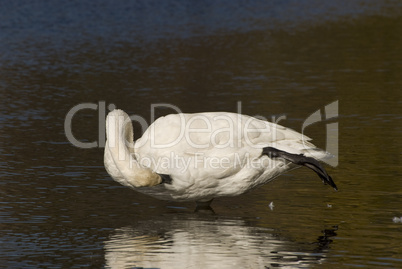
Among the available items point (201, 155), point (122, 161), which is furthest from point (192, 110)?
point (122, 161)

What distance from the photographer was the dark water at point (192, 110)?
7.51m

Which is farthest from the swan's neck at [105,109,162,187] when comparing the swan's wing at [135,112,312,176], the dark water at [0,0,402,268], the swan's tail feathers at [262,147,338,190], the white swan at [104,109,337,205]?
the swan's tail feathers at [262,147,338,190]

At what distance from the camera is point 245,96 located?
16453 mm

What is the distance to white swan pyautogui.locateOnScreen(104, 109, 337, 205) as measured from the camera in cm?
834

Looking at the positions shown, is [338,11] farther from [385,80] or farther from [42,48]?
[385,80]

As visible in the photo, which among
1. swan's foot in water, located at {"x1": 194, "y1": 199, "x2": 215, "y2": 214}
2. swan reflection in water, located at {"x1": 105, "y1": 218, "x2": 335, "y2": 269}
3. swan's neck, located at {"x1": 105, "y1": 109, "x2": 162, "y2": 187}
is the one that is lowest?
swan reflection in water, located at {"x1": 105, "y1": 218, "x2": 335, "y2": 269}

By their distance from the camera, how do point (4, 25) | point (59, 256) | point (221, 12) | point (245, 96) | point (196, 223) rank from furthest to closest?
point (221, 12) < point (4, 25) < point (245, 96) < point (196, 223) < point (59, 256)

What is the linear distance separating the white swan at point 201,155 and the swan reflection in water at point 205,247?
39 cm

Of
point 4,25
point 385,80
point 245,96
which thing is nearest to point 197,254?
point 245,96

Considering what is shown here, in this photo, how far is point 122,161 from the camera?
821 centimetres

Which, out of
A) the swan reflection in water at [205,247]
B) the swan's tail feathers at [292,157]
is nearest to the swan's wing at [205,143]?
the swan's tail feathers at [292,157]

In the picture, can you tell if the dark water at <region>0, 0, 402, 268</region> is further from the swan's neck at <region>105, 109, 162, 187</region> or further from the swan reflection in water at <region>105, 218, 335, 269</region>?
the swan's neck at <region>105, 109, 162, 187</region>

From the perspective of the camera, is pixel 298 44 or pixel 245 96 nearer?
pixel 245 96

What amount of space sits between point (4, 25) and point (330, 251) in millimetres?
23830
